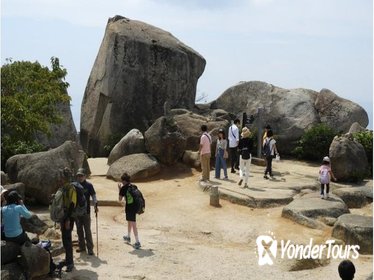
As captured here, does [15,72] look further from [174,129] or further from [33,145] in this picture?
[174,129]

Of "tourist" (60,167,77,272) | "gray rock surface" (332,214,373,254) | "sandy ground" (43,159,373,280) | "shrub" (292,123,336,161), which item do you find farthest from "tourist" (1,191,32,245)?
"shrub" (292,123,336,161)

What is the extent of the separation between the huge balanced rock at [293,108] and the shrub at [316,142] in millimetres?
1314

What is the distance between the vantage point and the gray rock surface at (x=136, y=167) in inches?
740

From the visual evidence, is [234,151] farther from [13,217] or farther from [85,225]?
[13,217]

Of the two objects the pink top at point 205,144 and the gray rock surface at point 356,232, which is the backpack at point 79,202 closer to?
the gray rock surface at point 356,232

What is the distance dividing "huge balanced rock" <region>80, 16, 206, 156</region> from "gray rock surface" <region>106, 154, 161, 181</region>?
18.7 ft

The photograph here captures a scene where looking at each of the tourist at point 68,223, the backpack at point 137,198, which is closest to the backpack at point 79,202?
the tourist at point 68,223

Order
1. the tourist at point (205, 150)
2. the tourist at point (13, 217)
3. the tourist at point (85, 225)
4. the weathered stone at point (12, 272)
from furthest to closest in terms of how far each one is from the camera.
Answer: the tourist at point (205, 150)
the tourist at point (85, 225)
the tourist at point (13, 217)
the weathered stone at point (12, 272)

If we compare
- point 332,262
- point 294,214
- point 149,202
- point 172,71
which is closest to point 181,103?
point 172,71

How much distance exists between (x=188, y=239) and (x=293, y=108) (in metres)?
14.8

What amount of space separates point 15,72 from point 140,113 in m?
6.91

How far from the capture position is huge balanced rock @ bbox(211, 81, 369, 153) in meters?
25.5

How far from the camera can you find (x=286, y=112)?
2603 centimetres

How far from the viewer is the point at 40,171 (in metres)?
14.3
